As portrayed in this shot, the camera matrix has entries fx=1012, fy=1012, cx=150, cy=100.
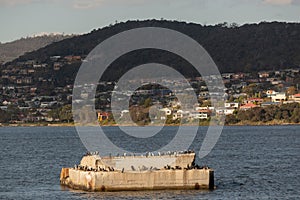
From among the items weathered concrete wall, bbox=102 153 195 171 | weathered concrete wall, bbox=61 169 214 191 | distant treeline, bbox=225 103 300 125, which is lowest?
weathered concrete wall, bbox=61 169 214 191

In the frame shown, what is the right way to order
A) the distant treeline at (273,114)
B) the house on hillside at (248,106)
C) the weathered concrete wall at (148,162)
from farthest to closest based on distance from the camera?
the house on hillside at (248,106) < the distant treeline at (273,114) < the weathered concrete wall at (148,162)

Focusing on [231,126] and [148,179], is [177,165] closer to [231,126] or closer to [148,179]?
[148,179]

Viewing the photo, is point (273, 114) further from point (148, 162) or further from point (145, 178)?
point (145, 178)

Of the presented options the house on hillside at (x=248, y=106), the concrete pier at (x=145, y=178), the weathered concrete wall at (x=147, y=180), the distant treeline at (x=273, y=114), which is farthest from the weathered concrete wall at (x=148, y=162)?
the house on hillside at (x=248, y=106)

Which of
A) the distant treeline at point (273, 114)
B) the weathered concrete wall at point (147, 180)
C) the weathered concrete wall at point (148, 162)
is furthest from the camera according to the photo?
the distant treeline at point (273, 114)

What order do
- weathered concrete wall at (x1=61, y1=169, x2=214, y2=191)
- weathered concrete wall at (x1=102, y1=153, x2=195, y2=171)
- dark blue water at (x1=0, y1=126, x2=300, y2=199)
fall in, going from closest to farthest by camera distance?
1. weathered concrete wall at (x1=61, y1=169, x2=214, y2=191)
2. dark blue water at (x1=0, y1=126, x2=300, y2=199)
3. weathered concrete wall at (x1=102, y1=153, x2=195, y2=171)

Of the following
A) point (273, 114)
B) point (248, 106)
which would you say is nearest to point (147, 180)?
point (273, 114)

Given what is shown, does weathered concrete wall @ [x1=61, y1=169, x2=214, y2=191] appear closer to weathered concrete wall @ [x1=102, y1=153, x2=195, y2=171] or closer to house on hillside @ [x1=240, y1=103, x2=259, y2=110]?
weathered concrete wall @ [x1=102, y1=153, x2=195, y2=171]

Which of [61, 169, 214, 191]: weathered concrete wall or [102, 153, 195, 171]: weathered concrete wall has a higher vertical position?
[102, 153, 195, 171]: weathered concrete wall

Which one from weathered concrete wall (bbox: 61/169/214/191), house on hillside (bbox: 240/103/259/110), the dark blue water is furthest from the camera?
house on hillside (bbox: 240/103/259/110)

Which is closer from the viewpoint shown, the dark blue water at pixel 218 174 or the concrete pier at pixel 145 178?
the concrete pier at pixel 145 178

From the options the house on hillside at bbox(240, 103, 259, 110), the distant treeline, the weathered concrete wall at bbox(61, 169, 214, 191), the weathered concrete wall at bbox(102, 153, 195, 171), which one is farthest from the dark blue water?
the house on hillside at bbox(240, 103, 259, 110)

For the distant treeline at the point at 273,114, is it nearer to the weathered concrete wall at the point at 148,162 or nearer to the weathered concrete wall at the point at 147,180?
the weathered concrete wall at the point at 148,162

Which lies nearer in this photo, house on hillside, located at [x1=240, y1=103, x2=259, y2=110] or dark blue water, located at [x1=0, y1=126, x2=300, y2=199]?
dark blue water, located at [x1=0, y1=126, x2=300, y2=199]
